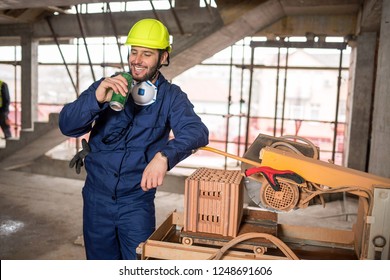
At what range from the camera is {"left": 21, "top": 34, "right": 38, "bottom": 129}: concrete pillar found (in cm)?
773

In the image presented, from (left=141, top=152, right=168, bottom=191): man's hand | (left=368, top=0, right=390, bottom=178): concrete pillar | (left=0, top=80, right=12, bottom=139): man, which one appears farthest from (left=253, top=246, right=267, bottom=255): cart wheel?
(left=0, top=80, right=12, bottom=139): man

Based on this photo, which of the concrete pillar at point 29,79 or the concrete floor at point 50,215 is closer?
the concrete floor at point 50,215

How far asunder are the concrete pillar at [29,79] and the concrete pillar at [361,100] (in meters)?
6.11

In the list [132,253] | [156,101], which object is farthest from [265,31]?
[132,253]

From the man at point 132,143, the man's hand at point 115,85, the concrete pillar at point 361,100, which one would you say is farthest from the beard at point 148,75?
the concrete pillar at point 361,100

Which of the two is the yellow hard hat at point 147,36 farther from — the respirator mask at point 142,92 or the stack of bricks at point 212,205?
the stack of bricks at point 212,205

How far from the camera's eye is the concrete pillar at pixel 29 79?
7.73 m

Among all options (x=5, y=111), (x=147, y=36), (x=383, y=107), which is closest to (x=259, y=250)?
(x=147, y=36)

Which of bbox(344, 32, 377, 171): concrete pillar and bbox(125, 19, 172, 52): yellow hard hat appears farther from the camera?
bbox(344, 32, 377, 171): concrete pillar

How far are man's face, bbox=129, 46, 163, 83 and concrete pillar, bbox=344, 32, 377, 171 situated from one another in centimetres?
495

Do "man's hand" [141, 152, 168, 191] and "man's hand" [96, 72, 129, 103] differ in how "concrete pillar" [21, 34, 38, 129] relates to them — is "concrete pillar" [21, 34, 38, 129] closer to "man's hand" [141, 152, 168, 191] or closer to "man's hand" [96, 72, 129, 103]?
"man's hand" [96, 72, 129, 103]

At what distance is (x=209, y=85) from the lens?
23.2 m

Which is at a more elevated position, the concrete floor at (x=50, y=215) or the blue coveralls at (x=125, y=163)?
the blue coveralls at (x=125, y=163)

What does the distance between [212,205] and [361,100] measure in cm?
531
